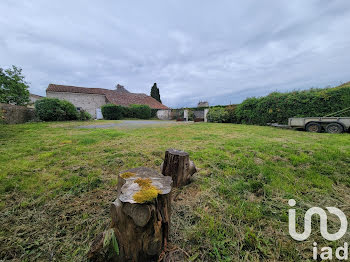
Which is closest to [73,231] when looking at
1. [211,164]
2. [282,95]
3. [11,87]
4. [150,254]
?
[150,254]

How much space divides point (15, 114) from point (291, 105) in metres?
19.4

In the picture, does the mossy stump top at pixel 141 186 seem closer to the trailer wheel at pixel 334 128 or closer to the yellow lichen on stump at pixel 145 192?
the yellow lichen on stump at pixel 145 192

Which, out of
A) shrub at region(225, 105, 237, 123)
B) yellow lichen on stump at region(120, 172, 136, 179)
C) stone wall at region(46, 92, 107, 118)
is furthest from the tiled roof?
yellow lichen on stump at region(120, 172, 136, 179)

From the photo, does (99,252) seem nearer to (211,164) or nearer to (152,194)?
(152,194)

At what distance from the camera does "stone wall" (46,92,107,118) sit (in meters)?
20.3

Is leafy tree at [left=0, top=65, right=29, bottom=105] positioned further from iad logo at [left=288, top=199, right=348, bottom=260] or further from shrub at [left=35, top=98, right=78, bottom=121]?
iad logo at [left=288, top=199, right=348, bottom=260]

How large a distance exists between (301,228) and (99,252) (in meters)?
1.99

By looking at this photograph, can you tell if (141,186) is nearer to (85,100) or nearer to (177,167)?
(177,167)

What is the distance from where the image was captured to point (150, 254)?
41.1 inches

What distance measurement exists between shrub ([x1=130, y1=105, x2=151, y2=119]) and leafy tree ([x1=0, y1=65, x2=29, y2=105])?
445 inches

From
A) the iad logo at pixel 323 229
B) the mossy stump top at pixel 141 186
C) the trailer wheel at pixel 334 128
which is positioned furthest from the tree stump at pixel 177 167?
the trailer wheel at pixel 334 128

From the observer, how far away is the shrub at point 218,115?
13.5 m

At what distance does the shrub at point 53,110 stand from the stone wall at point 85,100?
932cm

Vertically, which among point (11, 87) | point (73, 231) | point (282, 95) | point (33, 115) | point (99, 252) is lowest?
point (73, 231)
